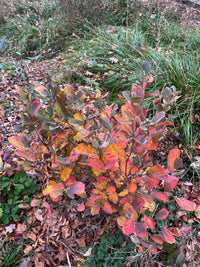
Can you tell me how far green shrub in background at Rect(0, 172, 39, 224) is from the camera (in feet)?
4.65

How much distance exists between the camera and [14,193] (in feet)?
4.81

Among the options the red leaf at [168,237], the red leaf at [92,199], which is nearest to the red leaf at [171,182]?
the red leaf at [168,237]

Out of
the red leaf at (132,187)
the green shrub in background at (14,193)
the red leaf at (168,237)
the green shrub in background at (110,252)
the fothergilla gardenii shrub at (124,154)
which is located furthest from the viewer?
the green shrub in background at (14,193)

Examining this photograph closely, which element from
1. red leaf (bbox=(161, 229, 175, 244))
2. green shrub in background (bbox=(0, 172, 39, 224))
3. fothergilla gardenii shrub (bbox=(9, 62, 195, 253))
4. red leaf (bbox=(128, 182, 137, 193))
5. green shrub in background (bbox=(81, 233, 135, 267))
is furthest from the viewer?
green shrub in background (bbox=(0, 172, 39, 224))

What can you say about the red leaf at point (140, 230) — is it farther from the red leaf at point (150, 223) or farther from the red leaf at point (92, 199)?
the red leaf at point (92, 199)

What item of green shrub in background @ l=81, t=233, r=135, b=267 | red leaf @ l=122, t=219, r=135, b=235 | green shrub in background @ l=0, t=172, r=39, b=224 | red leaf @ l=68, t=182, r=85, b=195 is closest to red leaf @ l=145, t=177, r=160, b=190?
red leaf @ l=122, t=219, r=135, b=235

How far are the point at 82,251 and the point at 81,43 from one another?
349cm

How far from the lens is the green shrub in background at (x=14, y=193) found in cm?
142

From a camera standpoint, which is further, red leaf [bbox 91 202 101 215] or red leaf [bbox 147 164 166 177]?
red leaf [bbox 91 202 101 215]

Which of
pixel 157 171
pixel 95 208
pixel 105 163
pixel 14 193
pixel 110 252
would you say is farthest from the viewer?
pixel 14 193

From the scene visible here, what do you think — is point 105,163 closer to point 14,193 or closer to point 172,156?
point 172,156

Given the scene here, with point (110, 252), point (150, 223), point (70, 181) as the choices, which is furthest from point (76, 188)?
point (110, 252)

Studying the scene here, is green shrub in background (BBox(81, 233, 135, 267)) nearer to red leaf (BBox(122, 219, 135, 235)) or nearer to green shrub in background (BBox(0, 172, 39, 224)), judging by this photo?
red leaf (BBox(122, 219, 135, 235))

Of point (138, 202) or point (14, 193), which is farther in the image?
point (14, 193)
